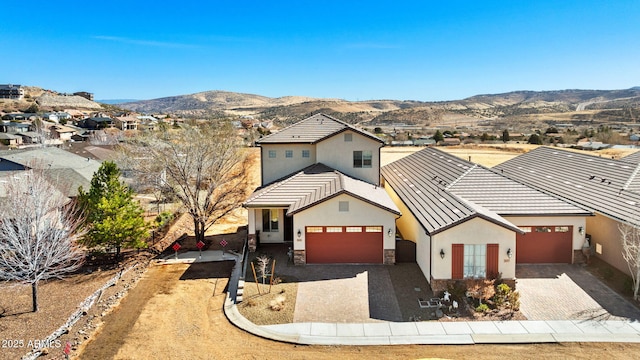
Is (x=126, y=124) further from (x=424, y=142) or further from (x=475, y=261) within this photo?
(x=475, y=261)

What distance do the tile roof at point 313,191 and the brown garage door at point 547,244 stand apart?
22.1ft

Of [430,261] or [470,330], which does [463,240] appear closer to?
[430,261]

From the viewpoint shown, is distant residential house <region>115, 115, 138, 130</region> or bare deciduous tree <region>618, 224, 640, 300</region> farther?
distant residential house <region>115, 115, 138, 130</region>

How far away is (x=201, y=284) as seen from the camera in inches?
788

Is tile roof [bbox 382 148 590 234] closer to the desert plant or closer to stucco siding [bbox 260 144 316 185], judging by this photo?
the desert plant

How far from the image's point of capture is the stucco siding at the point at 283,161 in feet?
92.3

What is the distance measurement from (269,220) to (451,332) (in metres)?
13.1

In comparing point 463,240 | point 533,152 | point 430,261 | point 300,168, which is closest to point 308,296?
point 430,261

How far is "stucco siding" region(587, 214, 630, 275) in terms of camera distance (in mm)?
19609

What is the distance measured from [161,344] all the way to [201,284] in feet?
17.7

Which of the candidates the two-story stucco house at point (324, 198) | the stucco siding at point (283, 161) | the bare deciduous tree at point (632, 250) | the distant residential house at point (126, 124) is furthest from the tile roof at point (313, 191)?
the distant residential house at point (126, 124)

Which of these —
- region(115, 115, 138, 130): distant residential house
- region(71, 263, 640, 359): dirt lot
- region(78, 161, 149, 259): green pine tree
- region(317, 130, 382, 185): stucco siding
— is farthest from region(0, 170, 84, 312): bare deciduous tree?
region(115, 115, 138, 130): distant residential house

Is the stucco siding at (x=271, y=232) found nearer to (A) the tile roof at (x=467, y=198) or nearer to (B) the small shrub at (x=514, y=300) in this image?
(A) the tile roof at (x=467, y=198)

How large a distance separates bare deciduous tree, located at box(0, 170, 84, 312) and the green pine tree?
1.03m
